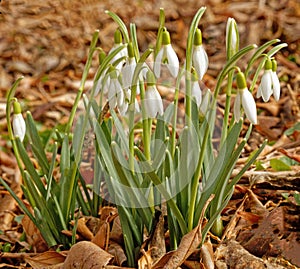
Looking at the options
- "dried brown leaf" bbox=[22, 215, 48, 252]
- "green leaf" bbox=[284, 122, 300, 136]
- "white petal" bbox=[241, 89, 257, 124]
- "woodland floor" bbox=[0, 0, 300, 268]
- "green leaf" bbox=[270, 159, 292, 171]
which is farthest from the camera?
"green leaf" bbox=[284, 122, 300, 136]

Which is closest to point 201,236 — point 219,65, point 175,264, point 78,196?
point 175,264

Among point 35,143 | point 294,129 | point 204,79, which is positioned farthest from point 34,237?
point 204,79

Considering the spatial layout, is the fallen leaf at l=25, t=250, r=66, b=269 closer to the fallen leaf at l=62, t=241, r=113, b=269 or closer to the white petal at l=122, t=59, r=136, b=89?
the fallen leaf at l=62, t=241, r=113, b=269

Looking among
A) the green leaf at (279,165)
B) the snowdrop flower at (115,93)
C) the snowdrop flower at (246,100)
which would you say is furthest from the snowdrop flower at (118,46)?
the green leaf at (279,165)

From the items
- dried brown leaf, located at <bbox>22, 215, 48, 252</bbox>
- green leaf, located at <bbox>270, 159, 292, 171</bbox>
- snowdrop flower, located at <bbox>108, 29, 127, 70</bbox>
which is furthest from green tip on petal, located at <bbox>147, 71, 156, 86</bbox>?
green leaf, located at <bbox>270, 159, 292, 171</bbox>

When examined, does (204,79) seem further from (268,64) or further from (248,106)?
(248,106)

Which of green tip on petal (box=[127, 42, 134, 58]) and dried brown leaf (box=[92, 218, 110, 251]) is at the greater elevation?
green tip on petal (box=[127, 42, 134, 58])
